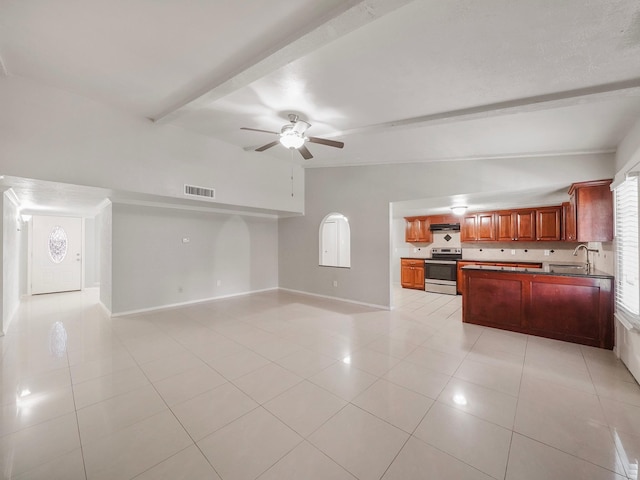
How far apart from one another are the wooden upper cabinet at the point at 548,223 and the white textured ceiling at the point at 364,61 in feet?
8.62

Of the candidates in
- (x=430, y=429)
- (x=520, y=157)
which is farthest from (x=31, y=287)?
(x=520, y=157)

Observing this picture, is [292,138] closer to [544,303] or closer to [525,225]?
[544,303]

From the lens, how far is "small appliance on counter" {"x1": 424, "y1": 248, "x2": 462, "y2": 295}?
650 cm

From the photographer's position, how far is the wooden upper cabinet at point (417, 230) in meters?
7.27

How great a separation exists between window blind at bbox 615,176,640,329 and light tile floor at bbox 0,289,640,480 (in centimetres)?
67

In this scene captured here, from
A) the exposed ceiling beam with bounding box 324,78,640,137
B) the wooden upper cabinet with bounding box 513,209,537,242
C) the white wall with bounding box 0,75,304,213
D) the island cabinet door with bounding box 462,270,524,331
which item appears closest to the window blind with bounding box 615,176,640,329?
the exposed ceiling beam with bounding box 324,78,640,137

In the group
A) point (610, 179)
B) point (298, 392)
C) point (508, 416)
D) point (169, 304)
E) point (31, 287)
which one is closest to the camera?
point (508, 416)

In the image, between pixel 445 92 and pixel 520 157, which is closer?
pixel 445 92

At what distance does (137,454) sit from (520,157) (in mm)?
5445

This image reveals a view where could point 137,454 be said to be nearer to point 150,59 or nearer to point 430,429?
point 430,429

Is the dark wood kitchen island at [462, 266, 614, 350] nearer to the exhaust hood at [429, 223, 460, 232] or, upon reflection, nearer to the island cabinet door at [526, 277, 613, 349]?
the island cabinet door at [526, 277, 613, 349]

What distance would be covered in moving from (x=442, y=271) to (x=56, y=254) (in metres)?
10.5

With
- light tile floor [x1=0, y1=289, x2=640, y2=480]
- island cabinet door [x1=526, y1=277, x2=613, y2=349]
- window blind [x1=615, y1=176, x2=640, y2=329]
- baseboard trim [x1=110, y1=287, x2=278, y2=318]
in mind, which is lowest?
light tile floor [x1=0, y1=289, x2=640, y2=480]

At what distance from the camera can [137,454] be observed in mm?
1571
